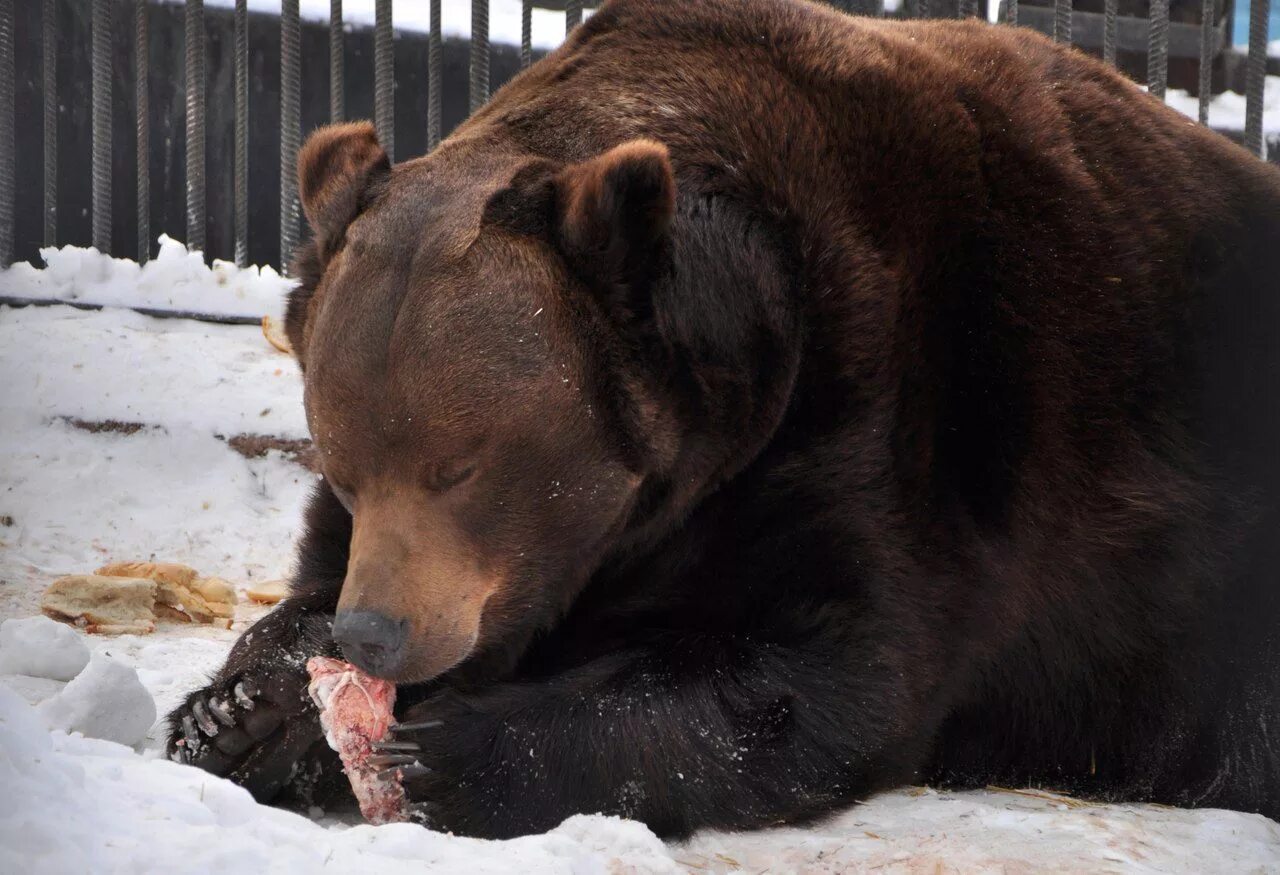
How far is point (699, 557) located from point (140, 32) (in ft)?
16.1

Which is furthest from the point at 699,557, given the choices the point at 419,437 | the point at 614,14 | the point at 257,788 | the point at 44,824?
the point at 44,824

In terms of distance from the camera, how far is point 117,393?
617 cm

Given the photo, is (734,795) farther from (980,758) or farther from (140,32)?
(140,32)

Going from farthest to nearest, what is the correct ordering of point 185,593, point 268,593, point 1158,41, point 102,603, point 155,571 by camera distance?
point 1158,41 → point 268,593 → point 155,571 → point 185,593 → point 102,603

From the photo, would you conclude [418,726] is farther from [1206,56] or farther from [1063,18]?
[1206,56]

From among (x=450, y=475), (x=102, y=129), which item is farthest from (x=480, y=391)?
(x=102, y=129)

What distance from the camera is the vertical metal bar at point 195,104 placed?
22.3 feet

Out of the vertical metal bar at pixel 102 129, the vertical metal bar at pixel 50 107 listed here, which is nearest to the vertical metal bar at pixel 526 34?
the vertical metal bar at pixel 102 129

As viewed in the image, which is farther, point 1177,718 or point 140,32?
point 140,32

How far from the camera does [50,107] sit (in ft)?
22.6

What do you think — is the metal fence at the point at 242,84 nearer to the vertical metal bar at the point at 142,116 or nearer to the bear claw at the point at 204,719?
the vertical metal bar at the point at 142,116

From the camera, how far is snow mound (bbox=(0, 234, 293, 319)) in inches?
265

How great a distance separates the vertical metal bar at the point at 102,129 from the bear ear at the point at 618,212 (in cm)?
460

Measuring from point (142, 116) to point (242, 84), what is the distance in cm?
50
